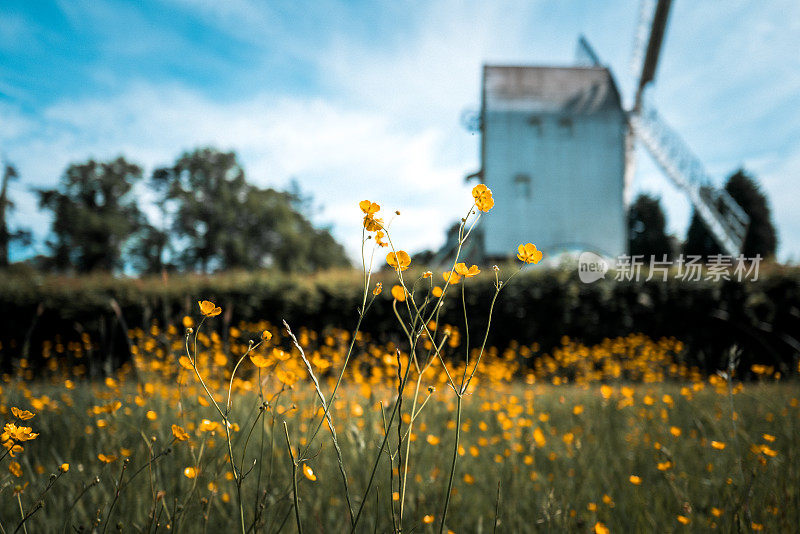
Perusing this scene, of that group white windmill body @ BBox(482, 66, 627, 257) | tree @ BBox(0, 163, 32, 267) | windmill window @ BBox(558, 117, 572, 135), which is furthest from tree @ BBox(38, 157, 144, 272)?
windmill window @ BBox(558, 117, 572, 135)

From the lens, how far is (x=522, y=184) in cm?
1361

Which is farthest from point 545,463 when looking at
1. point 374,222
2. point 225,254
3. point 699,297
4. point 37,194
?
point 37,194

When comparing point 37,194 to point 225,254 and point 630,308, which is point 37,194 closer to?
point 225,254

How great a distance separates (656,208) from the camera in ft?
64.3

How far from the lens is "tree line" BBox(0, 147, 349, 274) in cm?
2427

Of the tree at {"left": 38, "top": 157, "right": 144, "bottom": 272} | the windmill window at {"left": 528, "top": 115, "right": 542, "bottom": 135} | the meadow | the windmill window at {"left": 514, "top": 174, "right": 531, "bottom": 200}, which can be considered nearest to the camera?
the meadow

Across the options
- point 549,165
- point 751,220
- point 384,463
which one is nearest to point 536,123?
point 549,165

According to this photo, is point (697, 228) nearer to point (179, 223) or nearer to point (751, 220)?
point (751, 220)

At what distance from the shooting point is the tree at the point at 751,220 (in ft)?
56.0

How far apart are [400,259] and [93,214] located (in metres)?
28.7

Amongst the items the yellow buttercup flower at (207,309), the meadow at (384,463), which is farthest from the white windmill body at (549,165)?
the yellow buttercup flower at (207,309)

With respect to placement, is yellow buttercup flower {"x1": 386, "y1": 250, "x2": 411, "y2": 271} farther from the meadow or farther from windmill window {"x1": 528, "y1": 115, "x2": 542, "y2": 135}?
windmill window {"x1": 528, "y1": 115, "x2": 542, "y2": 135}

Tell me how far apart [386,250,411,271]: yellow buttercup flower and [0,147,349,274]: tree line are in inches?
1002

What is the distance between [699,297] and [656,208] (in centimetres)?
1407
